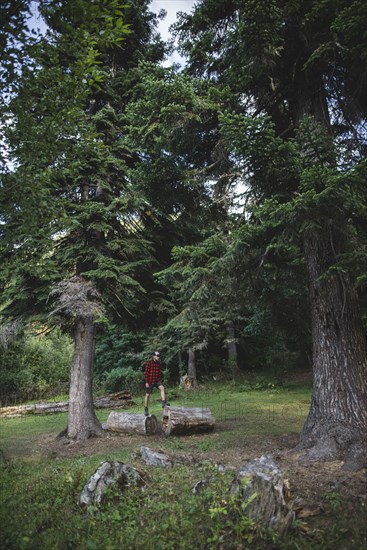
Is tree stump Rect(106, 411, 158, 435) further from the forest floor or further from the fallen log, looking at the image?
the fallen log

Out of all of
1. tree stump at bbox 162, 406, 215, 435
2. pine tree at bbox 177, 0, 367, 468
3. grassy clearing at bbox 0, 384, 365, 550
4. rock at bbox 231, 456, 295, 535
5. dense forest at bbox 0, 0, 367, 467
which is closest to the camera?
grassy clearing at bbox 0, 384, 365, 550

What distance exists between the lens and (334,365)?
6.11m

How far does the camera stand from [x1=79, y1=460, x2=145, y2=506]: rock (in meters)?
4.44

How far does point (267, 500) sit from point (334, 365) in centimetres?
302

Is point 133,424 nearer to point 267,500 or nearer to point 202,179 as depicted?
point 267,500

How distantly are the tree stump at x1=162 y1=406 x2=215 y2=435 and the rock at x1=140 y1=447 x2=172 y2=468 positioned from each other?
2.49 meters

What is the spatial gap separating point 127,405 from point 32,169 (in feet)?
43.5

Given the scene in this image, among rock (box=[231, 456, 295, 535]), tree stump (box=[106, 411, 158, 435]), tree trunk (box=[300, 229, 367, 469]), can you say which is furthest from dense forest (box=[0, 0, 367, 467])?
rock (box=[231, 456, 295, 535])

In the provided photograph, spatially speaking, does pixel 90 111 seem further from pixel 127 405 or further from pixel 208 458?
pixel 127 405

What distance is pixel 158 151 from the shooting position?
7820 mm

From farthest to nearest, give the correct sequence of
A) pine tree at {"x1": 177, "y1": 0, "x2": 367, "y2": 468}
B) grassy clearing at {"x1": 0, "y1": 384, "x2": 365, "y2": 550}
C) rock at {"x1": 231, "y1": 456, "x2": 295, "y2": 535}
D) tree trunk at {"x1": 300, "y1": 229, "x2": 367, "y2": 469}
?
tree trunk at {"x1": 300, "y1": 229, "x2": 367, "y2": 469}, pine tree at {"x1": 177, "y1": 0, "x2": 367, "y2": 468}, rock at {"x1": 231, "y1": 456, "x2": 295, "y2": 535}, grassy clearing at {"x1": 0, "y1": 384, "x2": 365, "y2": 550}

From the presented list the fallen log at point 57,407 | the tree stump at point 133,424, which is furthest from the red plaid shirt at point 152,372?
the fallen log at point 57,407

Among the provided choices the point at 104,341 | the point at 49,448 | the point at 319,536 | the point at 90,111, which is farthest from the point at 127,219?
the point at 104,341

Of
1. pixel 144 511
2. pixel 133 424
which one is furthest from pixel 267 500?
pixel 133 424
